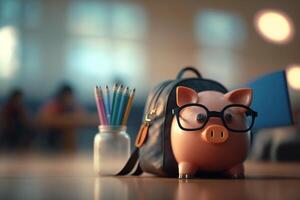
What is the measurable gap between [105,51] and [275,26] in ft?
4.61

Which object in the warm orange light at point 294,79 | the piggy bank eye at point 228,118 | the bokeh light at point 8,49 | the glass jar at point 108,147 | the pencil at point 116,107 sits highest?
the bokeh light at point 8,49

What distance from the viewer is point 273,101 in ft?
3.82

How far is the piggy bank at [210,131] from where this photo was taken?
3.04 ft

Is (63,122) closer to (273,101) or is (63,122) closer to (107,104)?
(107,104)

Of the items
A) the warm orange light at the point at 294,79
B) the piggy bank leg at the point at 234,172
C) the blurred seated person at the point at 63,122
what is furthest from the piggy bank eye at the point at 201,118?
the blurred seated person at the point at 63,122

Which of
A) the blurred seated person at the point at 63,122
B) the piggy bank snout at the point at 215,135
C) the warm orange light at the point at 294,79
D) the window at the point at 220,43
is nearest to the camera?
the piggy bank snout at the point at 215,135

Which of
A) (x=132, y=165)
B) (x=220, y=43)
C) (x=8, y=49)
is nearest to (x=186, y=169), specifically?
(x=132, y=165)

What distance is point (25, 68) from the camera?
4102 millimetres

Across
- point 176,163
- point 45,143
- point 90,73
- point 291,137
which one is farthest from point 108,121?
point 90,73

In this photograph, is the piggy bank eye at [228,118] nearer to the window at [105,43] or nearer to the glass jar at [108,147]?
the glass jar at [108,147]

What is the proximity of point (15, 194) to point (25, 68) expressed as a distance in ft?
11.7

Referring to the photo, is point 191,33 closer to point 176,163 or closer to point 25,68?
point 25,68

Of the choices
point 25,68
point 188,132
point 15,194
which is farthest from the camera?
point 25,68

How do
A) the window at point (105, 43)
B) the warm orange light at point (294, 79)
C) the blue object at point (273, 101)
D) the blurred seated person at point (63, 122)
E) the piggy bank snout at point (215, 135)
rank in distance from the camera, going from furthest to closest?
the window at point (105, 43)
the blurred seated person at point (63, 122)
the warm orange light at point (294, 79)
the blue object at point (273, 101)
the piggy bank snout at point (215, 135)
